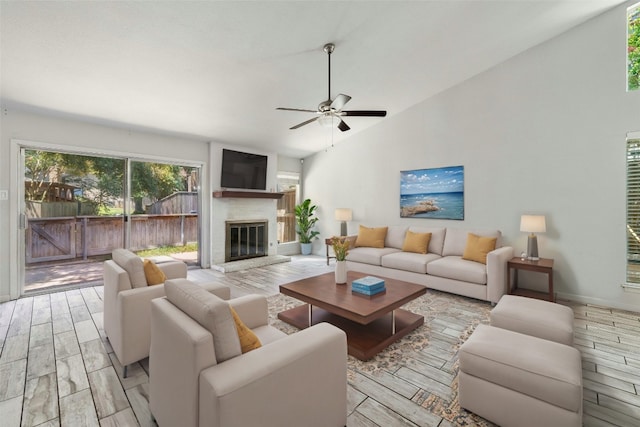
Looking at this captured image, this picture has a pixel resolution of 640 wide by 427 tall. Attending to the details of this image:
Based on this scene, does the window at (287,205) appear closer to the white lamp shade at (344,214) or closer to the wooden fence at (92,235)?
the white lamp shade at (344,214)

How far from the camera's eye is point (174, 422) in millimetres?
1370

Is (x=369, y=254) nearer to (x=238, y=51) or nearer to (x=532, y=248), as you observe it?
(x=532, y=248)

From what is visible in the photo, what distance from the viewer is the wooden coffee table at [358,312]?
7.90ft

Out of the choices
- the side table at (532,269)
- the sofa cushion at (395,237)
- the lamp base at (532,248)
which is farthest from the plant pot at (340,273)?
the lamp base at (532,248)

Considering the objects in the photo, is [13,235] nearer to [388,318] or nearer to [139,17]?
[139,17]

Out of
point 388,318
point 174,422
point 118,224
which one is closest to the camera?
point 174,422

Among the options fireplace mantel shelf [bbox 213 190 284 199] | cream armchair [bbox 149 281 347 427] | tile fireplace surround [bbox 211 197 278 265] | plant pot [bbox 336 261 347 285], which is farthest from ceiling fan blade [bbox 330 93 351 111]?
tile fireplace surround [bbox 211 197 278 265]

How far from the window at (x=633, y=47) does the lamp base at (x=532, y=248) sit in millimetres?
2092

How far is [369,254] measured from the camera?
16.4 feet

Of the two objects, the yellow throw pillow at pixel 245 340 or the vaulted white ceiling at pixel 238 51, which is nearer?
the yellow throw pillow at pixel 245 340

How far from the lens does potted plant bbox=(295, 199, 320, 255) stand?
721 cm

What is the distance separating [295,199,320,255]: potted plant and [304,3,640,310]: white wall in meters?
2.78

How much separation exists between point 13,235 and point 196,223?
8.29 ft

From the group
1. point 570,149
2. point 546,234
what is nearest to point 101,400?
point 546,234
